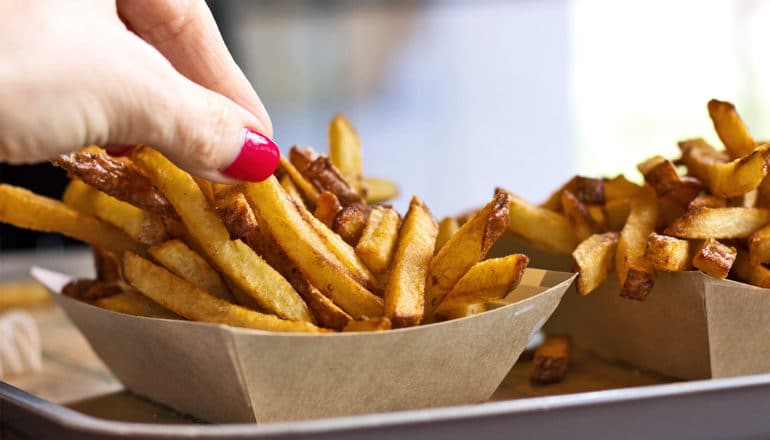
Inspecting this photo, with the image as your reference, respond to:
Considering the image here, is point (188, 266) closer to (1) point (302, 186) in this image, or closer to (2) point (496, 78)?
(1) point (302, 186)

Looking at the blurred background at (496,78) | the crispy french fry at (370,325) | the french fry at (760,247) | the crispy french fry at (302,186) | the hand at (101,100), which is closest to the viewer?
the hand at (101,100)

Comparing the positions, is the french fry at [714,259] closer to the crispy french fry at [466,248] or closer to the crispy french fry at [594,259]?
the crispy french fry at [594,259]

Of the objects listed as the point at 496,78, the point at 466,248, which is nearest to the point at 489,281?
the point at 466,248

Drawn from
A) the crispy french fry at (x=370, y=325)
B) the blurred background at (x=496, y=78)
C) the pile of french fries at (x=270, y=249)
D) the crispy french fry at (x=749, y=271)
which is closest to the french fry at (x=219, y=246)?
the pile of french fries at (x=270, y=249)

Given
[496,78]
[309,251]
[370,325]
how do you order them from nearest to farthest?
[370,325] < [309,251] < [496,78]

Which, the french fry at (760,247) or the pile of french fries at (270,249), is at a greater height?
the pile of french fries at (270,249)

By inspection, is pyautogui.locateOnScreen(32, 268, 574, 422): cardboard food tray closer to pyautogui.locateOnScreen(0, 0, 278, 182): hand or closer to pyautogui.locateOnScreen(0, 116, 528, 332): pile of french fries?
pyautogui.locateOnScreen(0, 116, 528, 332): pile of french fries
